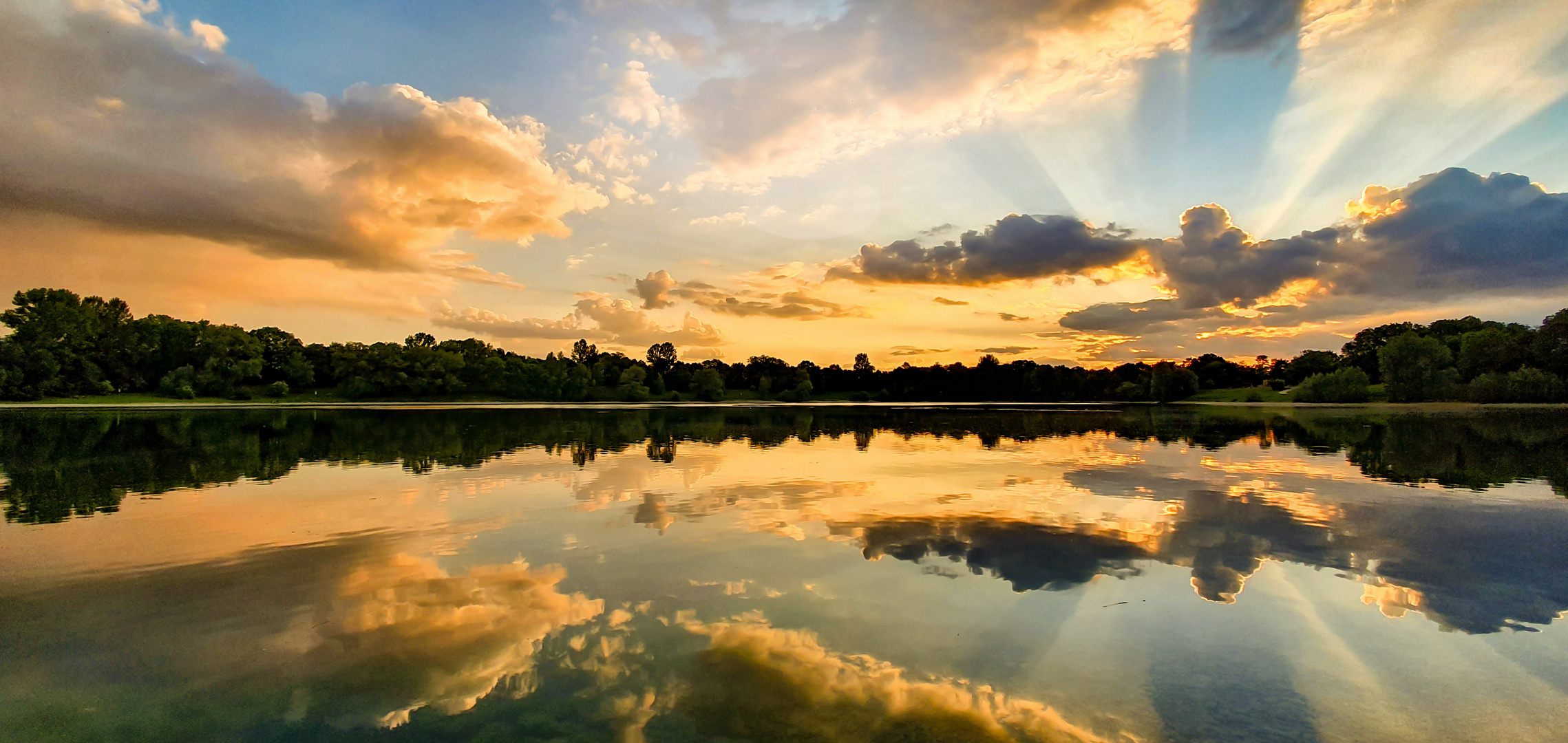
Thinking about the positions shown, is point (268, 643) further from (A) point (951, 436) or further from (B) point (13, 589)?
(A) point (951, 436)

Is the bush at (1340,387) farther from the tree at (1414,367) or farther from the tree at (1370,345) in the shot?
the tree at (1370,345)

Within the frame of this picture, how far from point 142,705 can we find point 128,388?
5984 inches

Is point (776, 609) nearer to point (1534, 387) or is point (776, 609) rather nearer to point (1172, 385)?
point (1534, 387)

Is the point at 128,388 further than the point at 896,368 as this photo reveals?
No

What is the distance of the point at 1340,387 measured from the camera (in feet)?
359

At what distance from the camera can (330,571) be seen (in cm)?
1041

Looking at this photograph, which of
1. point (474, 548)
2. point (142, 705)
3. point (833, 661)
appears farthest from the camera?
point (474, 548)

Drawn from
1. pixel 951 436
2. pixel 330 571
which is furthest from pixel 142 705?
pixel 951 436

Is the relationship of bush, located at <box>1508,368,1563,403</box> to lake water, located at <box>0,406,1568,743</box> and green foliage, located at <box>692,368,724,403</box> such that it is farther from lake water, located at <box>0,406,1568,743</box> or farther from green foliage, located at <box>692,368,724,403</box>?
green foliage, located at <box>692,368,724,403</box>

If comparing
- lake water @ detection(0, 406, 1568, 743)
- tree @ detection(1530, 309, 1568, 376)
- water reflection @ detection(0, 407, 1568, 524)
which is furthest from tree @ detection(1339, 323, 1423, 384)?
lake water @ detection(0, 406, 1568, 743)

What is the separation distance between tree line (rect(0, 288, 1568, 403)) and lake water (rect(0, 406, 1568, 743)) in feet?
369

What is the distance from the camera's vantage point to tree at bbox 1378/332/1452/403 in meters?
96.2

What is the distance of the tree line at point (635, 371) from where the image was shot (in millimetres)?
96312

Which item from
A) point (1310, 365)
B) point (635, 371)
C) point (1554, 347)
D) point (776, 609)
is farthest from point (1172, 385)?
point (776, 609)
